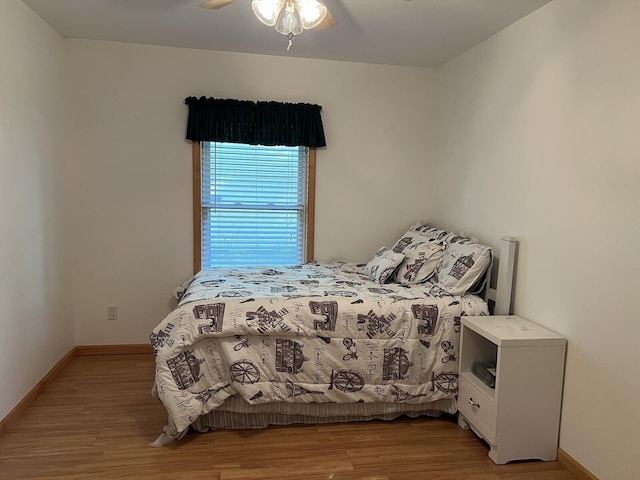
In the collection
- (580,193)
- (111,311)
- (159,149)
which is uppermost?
(159,149)

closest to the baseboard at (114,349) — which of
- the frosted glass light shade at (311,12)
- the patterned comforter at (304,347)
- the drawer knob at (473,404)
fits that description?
the patterned comforter at (304,347)

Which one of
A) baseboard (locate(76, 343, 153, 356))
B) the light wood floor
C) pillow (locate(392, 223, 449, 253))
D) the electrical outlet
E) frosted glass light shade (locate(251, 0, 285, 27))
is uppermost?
frosted glass light shade (locate(251, 0, 285, 27))

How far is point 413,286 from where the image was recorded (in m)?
3.08

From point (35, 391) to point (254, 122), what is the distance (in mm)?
2454

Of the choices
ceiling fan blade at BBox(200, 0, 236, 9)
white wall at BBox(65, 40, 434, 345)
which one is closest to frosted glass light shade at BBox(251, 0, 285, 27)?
ceiling fan blade at BBox(200, 0, 236, 9)

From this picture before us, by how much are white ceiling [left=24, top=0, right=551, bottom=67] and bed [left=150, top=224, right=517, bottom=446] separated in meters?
1.42

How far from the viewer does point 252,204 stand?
3832 millimetres

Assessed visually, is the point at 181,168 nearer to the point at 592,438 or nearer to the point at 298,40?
the point at 298,40

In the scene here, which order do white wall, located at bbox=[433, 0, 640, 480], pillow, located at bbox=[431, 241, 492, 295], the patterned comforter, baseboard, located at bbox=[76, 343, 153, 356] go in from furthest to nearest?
1. baseboard, located at bbox=[76, 343, 153, 356]
2. pillow, located at bbox=[431, 241, 492, 295]
3. the patterned comforter
4. white wall, located at bbox=[433, 0, 640, 480]

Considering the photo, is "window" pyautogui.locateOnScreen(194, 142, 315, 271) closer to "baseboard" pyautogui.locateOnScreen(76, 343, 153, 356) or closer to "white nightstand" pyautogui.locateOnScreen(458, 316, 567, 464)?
"baseboard" pyautogui.locateOnScreen(76, 343, 153, 356)

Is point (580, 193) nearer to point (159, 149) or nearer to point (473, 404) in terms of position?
point (473, 404)

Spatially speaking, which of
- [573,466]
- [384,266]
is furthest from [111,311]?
[573,466]

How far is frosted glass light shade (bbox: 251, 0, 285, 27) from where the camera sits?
6.74ft

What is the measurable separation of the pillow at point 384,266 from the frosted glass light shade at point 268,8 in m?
1.80
